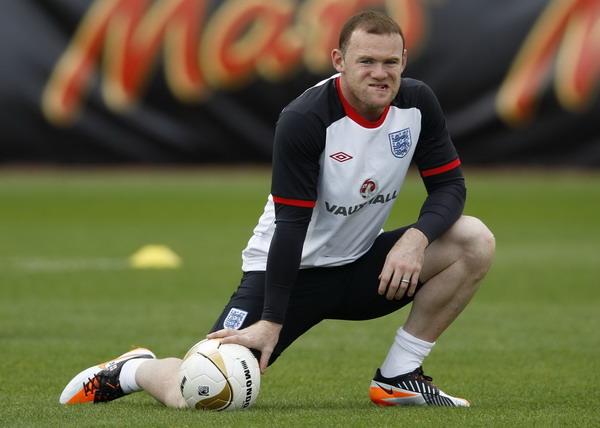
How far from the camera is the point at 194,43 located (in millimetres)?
18469

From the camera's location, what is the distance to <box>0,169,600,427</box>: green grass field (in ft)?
15.9

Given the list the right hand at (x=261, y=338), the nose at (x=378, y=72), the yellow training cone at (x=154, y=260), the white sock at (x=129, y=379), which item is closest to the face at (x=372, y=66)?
the nose at (x=378, y=72)

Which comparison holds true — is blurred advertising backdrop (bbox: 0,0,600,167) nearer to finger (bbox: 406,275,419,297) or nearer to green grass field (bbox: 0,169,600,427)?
green grass field (bbox: 0,169,600,427)

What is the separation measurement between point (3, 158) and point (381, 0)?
6.59m

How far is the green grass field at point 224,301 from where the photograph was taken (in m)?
4.84

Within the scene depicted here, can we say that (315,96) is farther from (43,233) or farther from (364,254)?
(43,233)

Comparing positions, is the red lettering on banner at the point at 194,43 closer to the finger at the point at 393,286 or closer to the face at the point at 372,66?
the face at the point at 372,66

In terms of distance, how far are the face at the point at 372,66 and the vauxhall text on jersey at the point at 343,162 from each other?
0.48 feet

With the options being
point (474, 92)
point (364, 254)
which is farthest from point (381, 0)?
point (364, 254)

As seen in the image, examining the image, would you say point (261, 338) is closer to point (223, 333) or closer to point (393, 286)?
point (223, 333)

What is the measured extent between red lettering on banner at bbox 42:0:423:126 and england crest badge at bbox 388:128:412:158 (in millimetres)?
13495

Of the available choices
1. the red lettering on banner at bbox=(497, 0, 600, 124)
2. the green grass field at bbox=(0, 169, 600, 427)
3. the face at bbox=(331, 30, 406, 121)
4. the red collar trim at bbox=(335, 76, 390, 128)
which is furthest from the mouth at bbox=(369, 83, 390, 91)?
the red lettering on banner at bbox=(497, 0, 600, 124)

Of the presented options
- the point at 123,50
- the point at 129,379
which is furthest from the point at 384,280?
the point at 123,50

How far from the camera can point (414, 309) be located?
5191 millimetres
